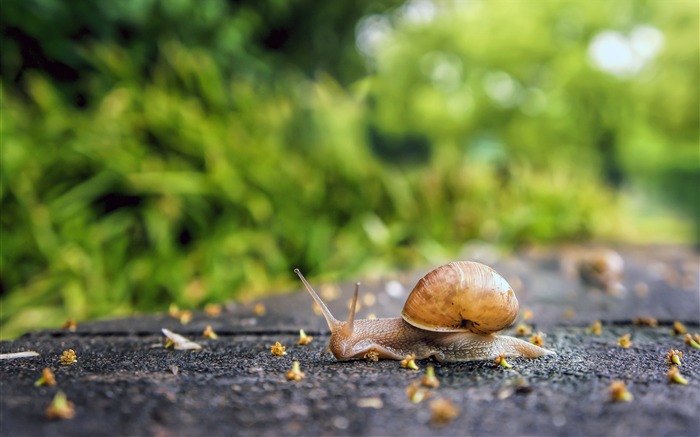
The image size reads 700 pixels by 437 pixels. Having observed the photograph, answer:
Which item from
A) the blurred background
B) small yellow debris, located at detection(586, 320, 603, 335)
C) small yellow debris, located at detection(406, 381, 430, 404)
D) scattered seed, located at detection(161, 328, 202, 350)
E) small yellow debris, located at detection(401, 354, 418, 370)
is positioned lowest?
small yellow debris, located at detection(586, 320, 603, 335)

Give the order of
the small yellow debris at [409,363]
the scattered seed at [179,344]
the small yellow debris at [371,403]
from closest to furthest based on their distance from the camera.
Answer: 1. the small yellow debris at [371,403]
2. the small yellow debris at [409,363]
3. the scattered seed at [179,344]

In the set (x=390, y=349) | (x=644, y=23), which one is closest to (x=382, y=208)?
(x=390, y=349)

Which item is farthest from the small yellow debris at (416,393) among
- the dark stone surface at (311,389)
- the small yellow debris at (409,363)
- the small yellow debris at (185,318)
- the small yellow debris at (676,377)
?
the small yellow debris at (185,318)

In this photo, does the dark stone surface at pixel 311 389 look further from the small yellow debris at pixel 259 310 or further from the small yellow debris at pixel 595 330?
the small yellow debris at pixel 259 310

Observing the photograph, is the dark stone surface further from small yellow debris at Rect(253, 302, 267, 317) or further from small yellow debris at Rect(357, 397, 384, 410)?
small yellow debris at Rect(253, 302, 267, 317)

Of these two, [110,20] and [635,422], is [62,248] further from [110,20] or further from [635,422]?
[635,422]

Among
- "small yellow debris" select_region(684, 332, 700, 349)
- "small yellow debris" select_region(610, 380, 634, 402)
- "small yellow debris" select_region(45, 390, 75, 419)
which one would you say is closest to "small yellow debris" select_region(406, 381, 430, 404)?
"small yellow debris" select_region(610, 380, 634, 402)

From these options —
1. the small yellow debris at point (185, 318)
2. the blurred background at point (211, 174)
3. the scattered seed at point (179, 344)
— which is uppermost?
the blurred background at point (211, 174)

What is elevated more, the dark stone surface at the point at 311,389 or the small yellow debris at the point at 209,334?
the small yellow debris at the point at 209,334

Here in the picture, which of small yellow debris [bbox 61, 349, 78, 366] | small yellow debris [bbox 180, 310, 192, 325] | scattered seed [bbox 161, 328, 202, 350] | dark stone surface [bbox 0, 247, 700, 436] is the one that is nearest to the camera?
dark stone surface [bbox 0, 247, 700, 436]
